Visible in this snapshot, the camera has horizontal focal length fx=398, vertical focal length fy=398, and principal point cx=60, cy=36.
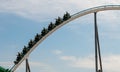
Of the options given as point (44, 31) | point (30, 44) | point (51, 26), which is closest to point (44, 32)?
point (44, 31)

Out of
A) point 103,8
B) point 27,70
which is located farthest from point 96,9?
point 27,70

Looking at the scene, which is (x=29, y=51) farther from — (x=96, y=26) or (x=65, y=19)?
(x=96, y=26)

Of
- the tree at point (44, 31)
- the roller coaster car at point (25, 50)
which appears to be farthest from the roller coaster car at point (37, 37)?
the roller coaster car at point (25, 50)

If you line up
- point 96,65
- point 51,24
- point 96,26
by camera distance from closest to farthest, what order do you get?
point 96,65
point 96,26
point 51,24

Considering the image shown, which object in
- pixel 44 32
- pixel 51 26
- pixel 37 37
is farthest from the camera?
pixel 37 37

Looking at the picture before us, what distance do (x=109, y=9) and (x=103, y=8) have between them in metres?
0.83

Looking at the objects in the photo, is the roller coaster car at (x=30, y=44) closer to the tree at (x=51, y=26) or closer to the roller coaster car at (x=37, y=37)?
the roller coaster car at (x=37, y=37)

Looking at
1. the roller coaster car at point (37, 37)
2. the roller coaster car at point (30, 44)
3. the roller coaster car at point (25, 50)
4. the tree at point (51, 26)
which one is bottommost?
the roller coaster car at point (25, 50)

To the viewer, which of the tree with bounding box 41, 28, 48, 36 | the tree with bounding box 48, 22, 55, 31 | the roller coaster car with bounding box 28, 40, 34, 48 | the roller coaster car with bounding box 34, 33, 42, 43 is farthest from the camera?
the roller coaster car with bounding box 28, 40, 34, 48

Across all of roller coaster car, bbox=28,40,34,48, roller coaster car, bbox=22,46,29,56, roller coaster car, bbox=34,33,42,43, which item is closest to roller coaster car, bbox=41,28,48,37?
roller coaster car, bbox=34,33,42,43

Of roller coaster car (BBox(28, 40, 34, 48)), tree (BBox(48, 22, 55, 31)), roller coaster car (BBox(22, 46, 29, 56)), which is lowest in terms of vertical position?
roller coaster car (BBox(22, 46, 29, 56))

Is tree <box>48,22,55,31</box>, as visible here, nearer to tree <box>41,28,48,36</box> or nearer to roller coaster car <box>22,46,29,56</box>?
tree <box>41,28,48,36</box>

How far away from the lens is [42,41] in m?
59.8

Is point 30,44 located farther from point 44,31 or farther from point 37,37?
point 44,31
